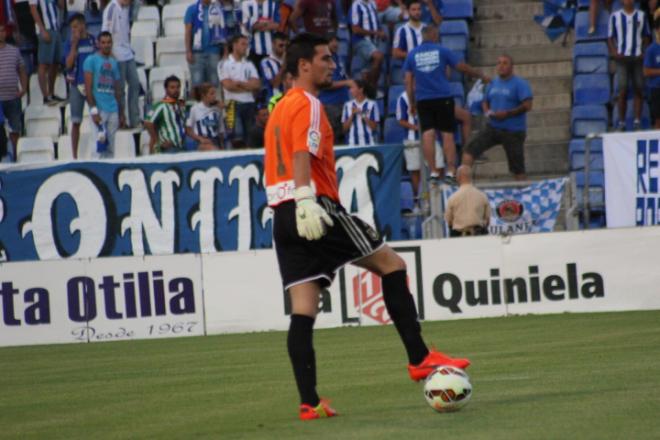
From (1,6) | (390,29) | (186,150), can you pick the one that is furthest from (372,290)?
(1,6)

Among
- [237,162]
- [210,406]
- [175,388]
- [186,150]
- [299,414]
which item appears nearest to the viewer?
[299,414]

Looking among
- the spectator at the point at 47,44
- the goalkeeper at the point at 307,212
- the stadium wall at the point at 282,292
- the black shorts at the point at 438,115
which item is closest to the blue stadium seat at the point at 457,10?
the black shorts at the point at 438,115

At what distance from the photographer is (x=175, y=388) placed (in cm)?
1069

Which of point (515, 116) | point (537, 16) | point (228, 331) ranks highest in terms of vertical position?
point (537, 16)

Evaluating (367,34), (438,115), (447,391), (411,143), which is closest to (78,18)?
(367,34)

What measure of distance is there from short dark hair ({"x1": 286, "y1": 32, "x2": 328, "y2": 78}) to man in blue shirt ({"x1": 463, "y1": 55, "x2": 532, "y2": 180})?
37.6 ft

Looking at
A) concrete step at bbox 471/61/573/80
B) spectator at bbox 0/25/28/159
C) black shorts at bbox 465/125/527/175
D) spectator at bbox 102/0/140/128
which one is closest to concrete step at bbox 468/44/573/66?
concrete step at bbox 471/61/573/80

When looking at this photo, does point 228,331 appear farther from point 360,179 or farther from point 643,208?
point 643,208

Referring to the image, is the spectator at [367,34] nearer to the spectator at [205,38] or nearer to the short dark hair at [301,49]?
the spectator at [205,38]

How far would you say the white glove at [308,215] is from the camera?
782cm

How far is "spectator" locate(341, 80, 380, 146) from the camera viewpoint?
20.5 meters

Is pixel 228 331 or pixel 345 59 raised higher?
pixel 345 59

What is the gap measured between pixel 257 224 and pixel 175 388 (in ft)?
27.6

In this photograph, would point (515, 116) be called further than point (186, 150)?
No
